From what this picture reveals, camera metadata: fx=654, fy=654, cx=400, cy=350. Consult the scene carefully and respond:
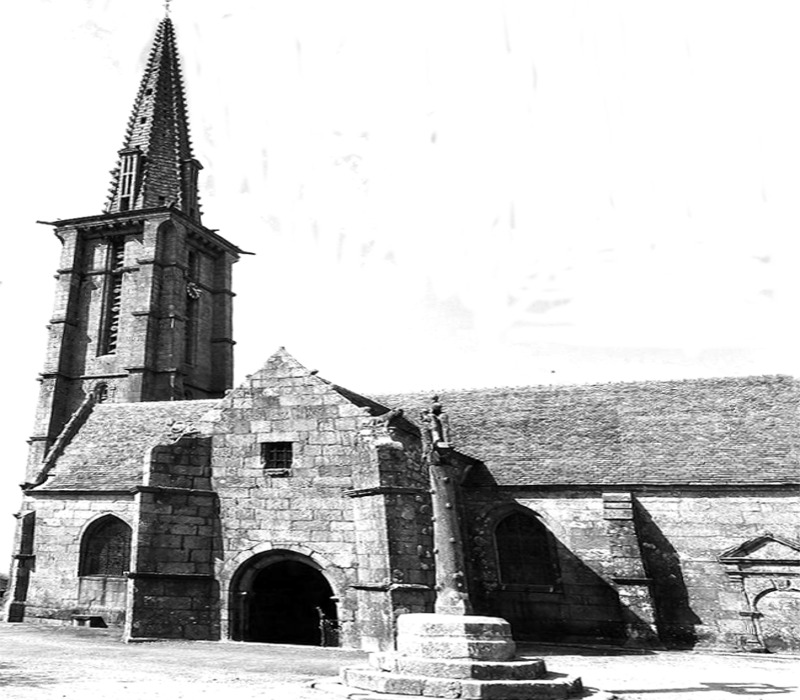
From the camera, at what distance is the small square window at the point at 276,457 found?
52.4ft

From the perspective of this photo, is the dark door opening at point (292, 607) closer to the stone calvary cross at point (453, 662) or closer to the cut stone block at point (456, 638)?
the stone calvary cross at point (453, 662)

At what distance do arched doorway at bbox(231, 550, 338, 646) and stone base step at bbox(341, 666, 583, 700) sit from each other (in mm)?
6680

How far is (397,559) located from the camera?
14008mm

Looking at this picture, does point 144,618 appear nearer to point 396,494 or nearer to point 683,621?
point 396,494

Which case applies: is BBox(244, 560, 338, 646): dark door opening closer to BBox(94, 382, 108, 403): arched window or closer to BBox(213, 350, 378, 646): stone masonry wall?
BBox(213, 350, 378, 646): stone masonry wall

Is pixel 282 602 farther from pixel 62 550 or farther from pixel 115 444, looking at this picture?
pixel 115 444

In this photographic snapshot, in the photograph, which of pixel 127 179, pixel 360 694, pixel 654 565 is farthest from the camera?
pixel 127 179

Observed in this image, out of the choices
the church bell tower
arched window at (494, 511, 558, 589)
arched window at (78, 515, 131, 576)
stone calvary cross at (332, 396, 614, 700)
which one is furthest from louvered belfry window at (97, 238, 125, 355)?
stone calvary cross at (332, 396, 614, 700)

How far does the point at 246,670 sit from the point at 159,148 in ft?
121

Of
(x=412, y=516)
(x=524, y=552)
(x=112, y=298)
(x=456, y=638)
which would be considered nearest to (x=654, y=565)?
(x=524, y=552)

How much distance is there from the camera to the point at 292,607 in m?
17.6

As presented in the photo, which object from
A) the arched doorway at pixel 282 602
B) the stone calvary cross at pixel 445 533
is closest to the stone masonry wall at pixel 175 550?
the arched doorway at pixel 282 602

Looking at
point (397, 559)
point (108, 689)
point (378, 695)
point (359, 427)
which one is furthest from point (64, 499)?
point (378, 695)

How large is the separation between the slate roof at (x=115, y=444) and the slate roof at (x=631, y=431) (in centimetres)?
783
